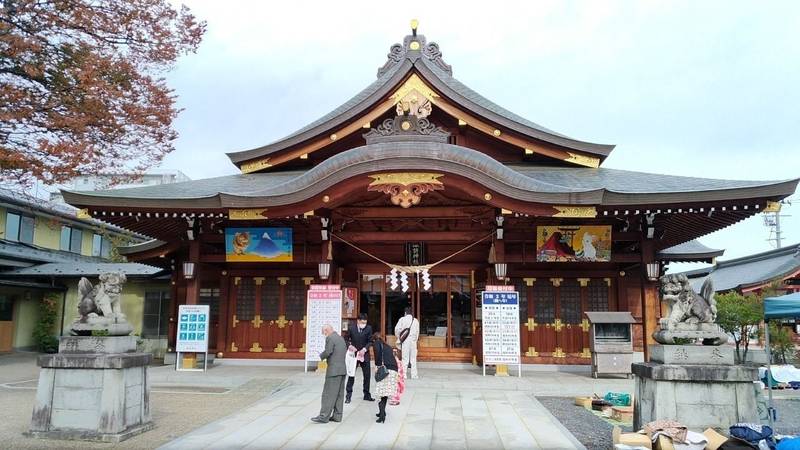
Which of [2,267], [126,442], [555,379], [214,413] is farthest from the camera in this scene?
[2,267]

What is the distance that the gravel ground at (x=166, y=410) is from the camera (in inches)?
294

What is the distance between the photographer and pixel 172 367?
48.3 ft

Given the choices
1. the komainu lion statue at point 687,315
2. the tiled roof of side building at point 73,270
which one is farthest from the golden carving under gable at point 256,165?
the komainu lion statue at point 687,315

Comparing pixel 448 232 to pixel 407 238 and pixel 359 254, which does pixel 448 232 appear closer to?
pixel 407 238

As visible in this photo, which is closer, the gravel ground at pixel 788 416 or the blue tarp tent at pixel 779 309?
the blue tarp tent at pixel 779 309

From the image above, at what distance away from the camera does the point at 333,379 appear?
27.7ft

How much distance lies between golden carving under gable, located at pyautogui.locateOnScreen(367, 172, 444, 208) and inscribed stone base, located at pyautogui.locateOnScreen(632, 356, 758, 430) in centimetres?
662

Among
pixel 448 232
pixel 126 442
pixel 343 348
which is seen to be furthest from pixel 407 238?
pixel 126 442

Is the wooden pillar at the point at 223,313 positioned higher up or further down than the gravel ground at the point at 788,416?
higher up

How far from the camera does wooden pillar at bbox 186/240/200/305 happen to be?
14536 millimetres

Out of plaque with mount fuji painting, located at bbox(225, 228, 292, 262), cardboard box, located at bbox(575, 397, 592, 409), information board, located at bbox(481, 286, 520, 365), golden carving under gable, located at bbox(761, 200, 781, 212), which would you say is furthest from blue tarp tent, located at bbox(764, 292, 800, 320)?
plaque with mount fuji painting, located at bbox(225, 228, 292, 262)

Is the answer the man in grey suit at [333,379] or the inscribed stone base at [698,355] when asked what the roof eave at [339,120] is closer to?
the man in grey suit at [333,379]

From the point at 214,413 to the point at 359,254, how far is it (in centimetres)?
716

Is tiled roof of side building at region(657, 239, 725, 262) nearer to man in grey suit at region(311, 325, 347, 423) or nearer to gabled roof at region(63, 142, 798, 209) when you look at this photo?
gabled roof at region(63, 142, 798, 209)
